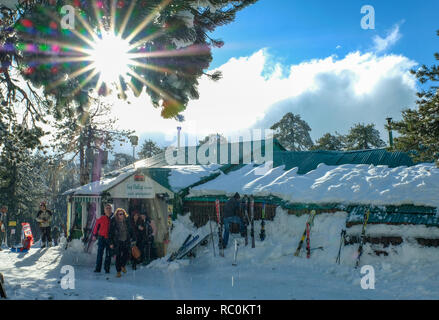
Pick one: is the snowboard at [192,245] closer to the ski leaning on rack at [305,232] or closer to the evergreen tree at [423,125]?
the ski leaning on rack at [305,232]

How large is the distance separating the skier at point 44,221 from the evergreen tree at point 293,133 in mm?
35320

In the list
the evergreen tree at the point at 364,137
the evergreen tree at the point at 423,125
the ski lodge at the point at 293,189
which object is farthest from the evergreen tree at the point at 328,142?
the evergreen tree at the point at 423,125

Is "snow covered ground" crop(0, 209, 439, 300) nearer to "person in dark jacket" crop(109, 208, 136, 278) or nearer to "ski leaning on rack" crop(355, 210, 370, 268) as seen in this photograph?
"ski leaning on rack" crop(355, 210, 370, 268)

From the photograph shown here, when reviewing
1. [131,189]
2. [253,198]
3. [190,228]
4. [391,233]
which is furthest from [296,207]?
[131,189]

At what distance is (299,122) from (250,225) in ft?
121

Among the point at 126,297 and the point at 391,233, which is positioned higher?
the point at 391,233

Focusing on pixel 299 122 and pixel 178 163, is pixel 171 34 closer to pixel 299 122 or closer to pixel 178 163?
pixel 178 163

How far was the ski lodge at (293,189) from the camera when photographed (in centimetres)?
1077

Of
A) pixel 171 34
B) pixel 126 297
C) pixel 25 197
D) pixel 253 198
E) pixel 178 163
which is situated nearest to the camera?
pixel 126 297

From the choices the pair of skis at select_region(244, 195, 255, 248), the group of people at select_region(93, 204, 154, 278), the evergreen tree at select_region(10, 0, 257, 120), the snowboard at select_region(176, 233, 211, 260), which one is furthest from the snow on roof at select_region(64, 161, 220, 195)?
the evergreen tree at select_region(10, 0, 257, 120)

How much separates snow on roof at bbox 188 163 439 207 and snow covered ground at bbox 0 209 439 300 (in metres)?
0.91

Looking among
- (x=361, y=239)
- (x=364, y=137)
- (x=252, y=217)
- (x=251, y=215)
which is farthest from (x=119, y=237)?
(x=364, y=137)

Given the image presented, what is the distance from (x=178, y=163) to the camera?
2019 cm

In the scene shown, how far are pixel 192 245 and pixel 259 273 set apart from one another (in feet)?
10.1
